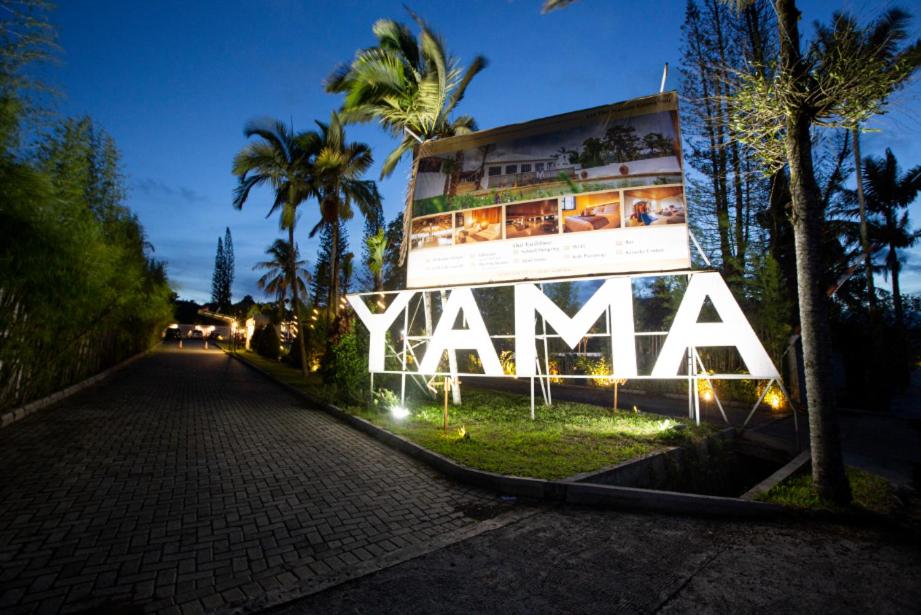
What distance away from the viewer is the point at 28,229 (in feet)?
19.9

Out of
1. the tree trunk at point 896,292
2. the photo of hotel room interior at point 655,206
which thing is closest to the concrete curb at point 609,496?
the photo of hotel room interior at point 655,206

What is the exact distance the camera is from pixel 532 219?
26.5 ft

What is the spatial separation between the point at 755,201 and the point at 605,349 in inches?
297

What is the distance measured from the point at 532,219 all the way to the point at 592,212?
113 cm

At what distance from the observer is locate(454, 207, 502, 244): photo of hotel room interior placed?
27.6 feet

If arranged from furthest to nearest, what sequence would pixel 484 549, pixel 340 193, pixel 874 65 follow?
pixel 340 193 → pixel 874 65 → pixel 484 549

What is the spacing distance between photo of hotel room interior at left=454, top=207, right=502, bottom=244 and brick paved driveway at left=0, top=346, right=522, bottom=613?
4537mm

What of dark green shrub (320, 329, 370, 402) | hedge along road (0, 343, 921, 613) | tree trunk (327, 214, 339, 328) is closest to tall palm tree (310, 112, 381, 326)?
tree trunk (327, 214, 339, 328)

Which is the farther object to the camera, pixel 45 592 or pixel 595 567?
pixel 595 567

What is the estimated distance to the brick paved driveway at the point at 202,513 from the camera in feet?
9.40

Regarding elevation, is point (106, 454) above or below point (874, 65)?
below

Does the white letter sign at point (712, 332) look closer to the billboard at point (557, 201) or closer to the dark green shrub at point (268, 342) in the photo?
the billboard at point (557, 201)

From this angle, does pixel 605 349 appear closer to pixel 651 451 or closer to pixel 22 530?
pixel 651 451

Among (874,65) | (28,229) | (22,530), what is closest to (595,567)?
(22,530)
